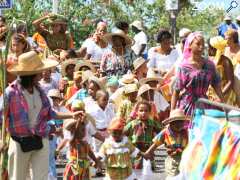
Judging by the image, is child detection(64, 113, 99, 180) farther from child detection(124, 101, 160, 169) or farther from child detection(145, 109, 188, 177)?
child detection(145, 109, 188, 177)

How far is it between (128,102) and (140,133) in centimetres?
153

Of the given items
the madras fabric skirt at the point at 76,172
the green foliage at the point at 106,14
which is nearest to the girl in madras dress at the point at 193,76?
the madras fabric skirt at the point at 76,172

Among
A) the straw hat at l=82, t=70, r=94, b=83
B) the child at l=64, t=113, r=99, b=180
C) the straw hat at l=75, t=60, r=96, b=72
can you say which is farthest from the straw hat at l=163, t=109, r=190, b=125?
the straw hat at l=75, t=60, r=96, b=72

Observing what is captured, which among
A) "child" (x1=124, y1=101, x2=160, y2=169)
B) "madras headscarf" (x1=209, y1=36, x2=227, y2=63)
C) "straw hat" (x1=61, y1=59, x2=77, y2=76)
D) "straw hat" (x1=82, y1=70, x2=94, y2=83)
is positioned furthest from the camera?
"straw hat" (x1=61, y1=59, x2=77, y2=76)

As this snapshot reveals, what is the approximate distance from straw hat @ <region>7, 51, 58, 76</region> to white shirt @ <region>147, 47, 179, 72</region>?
555cm

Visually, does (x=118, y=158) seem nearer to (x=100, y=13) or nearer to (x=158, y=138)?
(x=158, y=138)

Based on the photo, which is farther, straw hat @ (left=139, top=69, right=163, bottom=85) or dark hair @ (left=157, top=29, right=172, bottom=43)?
dark hair @ (left=157, top=29, right=172, bottom=43)

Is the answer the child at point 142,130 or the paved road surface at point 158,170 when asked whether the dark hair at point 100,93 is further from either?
the child at point 142,130

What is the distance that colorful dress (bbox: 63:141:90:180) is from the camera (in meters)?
10.5

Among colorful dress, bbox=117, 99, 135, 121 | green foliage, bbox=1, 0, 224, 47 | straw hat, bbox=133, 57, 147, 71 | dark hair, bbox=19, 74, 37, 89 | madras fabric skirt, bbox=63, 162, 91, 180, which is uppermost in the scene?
dark hair, bbox=19, 74, 37, 89

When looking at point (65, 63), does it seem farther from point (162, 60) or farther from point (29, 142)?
point (29, 142)

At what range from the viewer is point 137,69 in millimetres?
14828

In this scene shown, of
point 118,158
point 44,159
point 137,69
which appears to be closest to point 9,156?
point 44,159

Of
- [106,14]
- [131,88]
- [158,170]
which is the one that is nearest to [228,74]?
[131,88]
